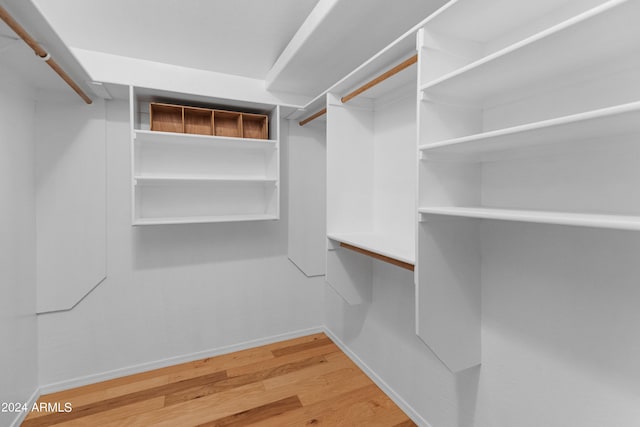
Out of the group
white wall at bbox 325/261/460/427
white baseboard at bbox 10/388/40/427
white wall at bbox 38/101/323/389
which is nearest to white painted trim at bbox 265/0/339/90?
white wall at bbox 38/101/323/389

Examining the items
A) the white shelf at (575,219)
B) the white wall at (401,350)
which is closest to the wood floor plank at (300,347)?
the white wall at (401,350)

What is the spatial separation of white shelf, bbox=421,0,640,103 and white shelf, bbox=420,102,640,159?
0.22 metres

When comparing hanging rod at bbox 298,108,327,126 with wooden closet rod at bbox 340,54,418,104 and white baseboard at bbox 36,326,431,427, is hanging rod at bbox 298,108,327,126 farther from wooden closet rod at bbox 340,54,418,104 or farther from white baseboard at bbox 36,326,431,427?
white baseboard at bbox 36,326,431,427

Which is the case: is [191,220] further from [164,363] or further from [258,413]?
[258,413]

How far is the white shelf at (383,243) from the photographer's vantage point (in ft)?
4.54

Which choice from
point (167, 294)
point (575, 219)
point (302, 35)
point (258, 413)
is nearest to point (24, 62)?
point (302, 35)

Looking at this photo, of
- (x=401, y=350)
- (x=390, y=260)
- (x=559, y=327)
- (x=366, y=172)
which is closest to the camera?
(x=559, y=327)

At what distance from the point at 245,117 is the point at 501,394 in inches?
93.5

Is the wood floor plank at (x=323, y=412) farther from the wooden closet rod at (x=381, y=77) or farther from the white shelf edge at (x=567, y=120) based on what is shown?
the wooden closet rod at (x=381, y=77)

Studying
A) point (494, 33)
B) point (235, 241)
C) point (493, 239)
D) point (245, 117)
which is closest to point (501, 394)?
point (493, 239)

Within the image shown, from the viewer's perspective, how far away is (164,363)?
231cm

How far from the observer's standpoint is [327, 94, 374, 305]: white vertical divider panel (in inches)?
75.5

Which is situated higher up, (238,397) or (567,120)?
(567,120)

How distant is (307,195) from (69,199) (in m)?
1.77
